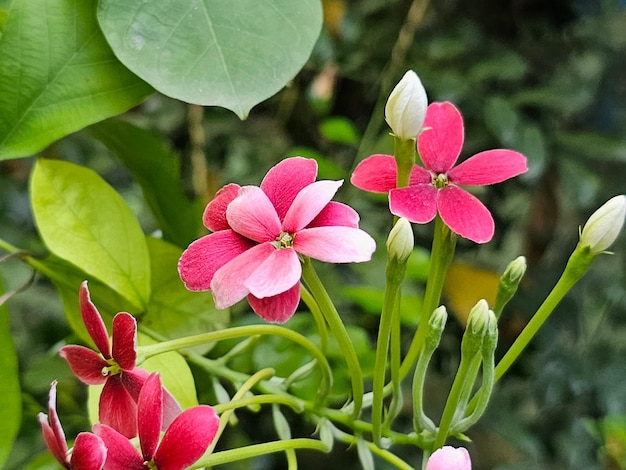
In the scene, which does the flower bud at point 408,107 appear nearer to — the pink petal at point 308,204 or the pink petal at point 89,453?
the pink petal at point 308,204

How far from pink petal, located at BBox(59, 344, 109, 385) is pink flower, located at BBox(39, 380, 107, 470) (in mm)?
29

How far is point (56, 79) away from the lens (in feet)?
1.15

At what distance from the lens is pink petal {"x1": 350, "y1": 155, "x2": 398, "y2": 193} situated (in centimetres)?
29

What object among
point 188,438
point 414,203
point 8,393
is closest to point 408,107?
point 414,203

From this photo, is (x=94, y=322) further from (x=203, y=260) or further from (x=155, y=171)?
(x=155, y=171)

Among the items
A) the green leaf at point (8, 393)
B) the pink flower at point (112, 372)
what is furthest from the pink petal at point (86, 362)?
the green leaf at point (8, 393)

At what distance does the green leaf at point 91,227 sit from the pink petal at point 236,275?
0.13 metres

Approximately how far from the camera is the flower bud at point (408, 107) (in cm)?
26

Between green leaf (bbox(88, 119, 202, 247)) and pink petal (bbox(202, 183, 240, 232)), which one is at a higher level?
pink petal (bbox(202, 183, 240, 232))

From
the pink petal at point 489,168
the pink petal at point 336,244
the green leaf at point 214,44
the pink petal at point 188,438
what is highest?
the green leaf at point 214,44

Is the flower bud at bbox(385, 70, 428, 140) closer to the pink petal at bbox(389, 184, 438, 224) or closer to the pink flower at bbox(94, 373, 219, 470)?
the pink petal at bbox(389, 184, 438, 224)

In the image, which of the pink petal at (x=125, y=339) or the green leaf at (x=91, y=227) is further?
the green leaf at (x=91, y=227)

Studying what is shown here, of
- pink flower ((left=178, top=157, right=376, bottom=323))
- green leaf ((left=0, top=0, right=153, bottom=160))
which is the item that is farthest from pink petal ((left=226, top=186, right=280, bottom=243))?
green leaf ((left=0, top=0, right=153, bottom=160))

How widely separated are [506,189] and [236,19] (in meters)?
0.58
